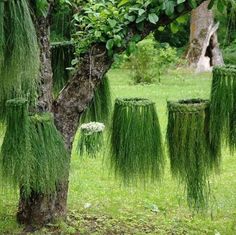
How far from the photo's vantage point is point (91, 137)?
3.66 meters

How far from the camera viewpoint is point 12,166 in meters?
2.32

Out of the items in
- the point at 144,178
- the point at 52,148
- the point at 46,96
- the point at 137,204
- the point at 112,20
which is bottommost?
the point at 137,204

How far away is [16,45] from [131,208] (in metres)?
1.73

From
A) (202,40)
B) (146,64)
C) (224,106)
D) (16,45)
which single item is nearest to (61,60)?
(224,106)

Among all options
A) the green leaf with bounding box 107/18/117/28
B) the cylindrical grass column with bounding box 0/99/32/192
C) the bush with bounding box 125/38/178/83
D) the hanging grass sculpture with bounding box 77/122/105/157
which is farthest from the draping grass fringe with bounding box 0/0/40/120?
the bush with bounding box 125/38/178/83

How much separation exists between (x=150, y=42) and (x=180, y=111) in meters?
7.02

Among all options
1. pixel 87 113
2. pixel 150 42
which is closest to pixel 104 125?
pixel 87 113

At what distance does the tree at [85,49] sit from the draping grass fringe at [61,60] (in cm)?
23

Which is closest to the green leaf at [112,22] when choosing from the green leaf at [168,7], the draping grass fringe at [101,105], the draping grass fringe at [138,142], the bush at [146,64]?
the green leaf at [168,7]

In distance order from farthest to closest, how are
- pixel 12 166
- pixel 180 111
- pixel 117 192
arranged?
pixel 117 192 < pixel 180 111 < pixel 12 166

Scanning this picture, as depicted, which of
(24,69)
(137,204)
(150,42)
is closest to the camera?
(24,69)

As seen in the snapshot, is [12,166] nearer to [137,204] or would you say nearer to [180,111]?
[180,111]

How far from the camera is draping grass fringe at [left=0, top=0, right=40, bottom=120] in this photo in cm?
185

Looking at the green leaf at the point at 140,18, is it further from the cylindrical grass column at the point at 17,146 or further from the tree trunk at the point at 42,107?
the cylindrical grass column at the point at 17,146
